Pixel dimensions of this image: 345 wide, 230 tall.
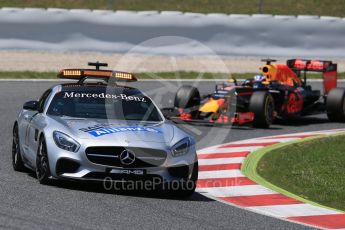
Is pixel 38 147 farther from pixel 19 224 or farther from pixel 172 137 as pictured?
pixel 19 224

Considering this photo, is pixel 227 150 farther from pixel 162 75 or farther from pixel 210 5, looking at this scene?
pixel 210 5

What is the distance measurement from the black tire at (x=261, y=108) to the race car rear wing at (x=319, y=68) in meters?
2.38

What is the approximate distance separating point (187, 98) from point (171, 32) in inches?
429

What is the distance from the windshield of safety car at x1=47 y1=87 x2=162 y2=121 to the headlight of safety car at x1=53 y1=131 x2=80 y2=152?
775 mm

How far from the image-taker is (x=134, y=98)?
37.1 ft

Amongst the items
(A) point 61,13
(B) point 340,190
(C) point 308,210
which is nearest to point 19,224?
(C) point 308,210

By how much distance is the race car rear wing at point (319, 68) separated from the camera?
65.6 ft

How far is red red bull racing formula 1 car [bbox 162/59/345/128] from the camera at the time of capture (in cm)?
1759

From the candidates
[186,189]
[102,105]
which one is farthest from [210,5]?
[186,189]

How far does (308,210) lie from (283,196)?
87 cm

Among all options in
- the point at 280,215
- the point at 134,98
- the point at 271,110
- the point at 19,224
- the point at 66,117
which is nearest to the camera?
the point at 19,224

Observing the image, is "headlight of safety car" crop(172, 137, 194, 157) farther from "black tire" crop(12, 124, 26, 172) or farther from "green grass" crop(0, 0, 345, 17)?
"green grass" crop(0, 0, 345, 17)

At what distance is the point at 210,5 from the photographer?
33438mm

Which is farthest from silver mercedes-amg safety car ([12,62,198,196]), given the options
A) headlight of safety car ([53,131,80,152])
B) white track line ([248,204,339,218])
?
white track line ([248,204,339,218])
